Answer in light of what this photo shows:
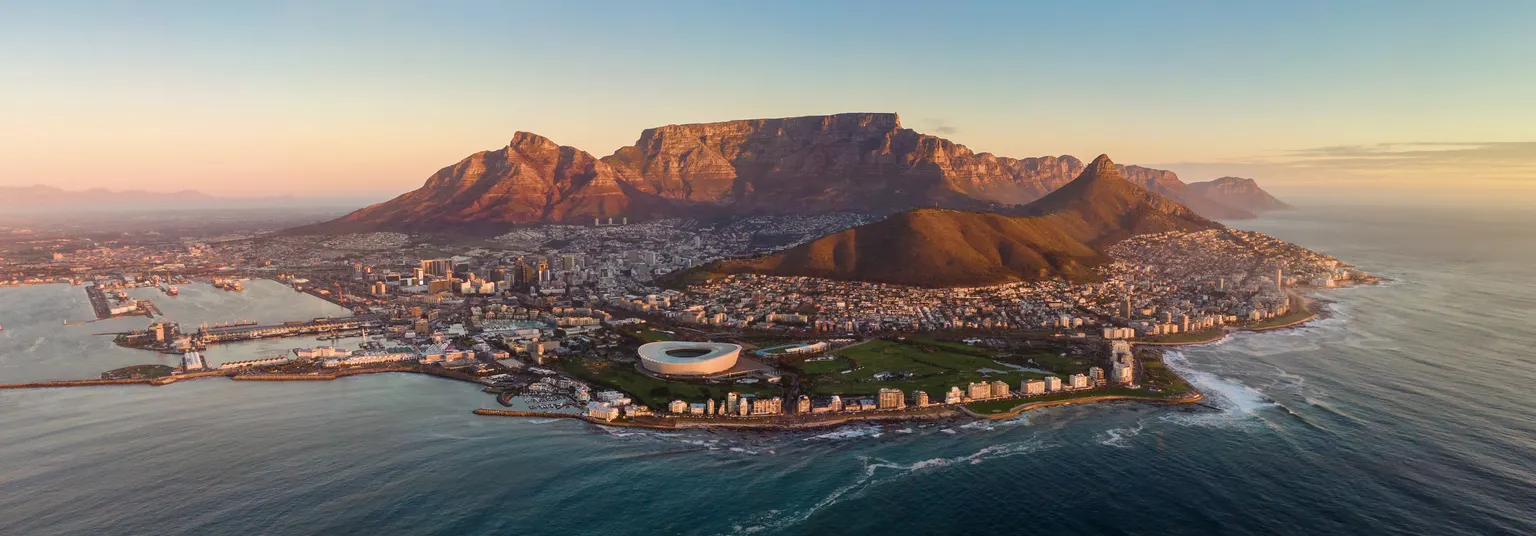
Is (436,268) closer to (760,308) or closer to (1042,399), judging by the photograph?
(760,308)

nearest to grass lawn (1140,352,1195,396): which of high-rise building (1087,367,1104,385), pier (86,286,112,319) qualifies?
high-rise building (1087,367,1104,385)

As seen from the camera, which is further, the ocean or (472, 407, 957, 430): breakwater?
(472, 407, 957, 430): breakwater

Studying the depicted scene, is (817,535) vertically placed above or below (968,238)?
below

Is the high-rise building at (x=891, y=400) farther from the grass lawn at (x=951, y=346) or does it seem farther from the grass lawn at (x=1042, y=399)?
the grass lawn at (x=951, y=346)

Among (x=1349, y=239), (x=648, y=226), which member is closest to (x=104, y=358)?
(x=648, y=226)

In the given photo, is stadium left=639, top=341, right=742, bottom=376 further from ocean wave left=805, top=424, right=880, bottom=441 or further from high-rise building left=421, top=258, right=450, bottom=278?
Answer: high-rise building left=421, top=258, right=450, bottom=278

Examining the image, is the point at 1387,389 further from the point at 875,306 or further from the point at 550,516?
the point at 550,516
